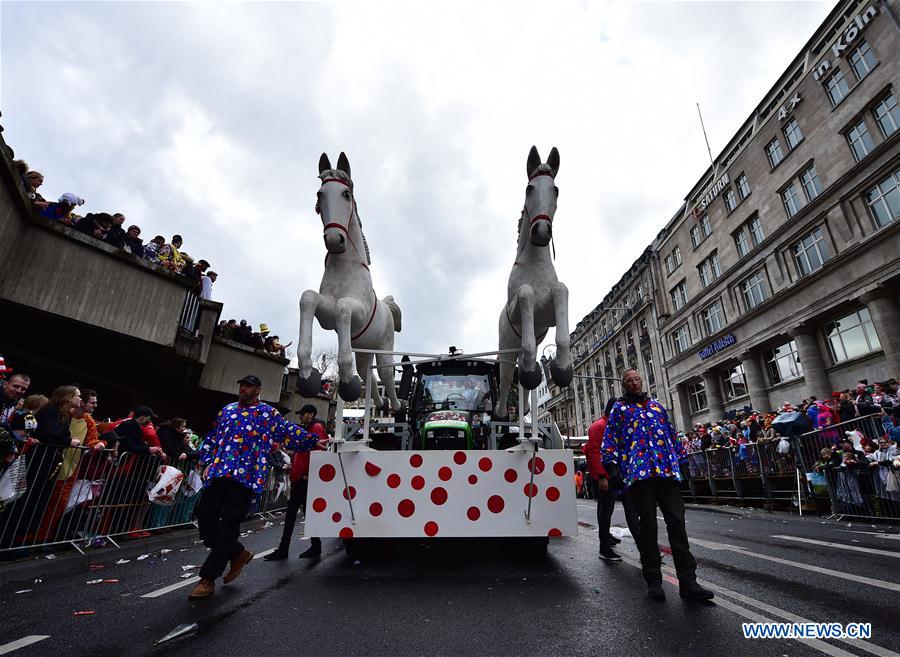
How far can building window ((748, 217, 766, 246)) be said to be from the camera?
26.2 meters

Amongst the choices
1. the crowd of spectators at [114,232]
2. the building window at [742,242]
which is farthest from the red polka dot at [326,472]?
the building window at [742,242]

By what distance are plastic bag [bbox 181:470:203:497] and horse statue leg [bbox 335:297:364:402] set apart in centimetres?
568

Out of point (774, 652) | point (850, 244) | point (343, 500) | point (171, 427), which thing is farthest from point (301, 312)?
point (850, 244)

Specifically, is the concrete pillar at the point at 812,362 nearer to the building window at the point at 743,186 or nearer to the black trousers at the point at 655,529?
the building window at the point at 743,186

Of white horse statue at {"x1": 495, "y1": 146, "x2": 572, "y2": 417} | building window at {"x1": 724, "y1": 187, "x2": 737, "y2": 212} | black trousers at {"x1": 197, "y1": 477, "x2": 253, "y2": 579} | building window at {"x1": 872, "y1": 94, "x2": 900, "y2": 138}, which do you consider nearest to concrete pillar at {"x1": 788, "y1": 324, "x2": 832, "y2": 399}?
building window at {"x1": 872, "y1": 94, "x2": 900, "y2": 138}

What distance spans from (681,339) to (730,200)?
33.5 ft

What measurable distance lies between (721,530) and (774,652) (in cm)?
671

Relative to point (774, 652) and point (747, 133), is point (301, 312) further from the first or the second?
point (747, 133)

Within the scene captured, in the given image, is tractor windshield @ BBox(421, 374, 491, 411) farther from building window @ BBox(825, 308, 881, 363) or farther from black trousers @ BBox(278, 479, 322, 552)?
building window @ BBox(825, 308, 881, 363)

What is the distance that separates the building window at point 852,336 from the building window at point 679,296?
43.0ft

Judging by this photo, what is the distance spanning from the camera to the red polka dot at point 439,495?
4500 mm

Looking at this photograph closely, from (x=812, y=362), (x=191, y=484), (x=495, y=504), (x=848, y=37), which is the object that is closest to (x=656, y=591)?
(x=495, y=504)

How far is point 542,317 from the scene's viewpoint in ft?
16.4

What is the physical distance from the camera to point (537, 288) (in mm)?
4914
